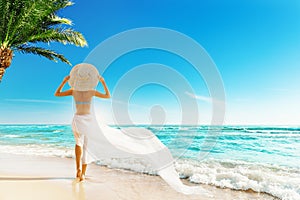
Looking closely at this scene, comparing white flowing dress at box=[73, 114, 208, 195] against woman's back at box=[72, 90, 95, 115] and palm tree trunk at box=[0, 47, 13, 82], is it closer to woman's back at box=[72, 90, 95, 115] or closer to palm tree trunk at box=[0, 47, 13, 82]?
woman's back at box=[72, 90, 95, 115]

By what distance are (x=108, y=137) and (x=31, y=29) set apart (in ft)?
26.0

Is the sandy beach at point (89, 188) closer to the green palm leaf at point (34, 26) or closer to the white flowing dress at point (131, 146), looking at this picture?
the white flowing dress at point (131, 146)

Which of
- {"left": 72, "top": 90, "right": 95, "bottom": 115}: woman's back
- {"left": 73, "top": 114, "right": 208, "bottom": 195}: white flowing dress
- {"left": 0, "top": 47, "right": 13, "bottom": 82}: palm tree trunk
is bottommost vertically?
{"left": 73, "top": 114, "right": 208, "bottom": 195}: white flowing dress

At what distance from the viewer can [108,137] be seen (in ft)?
16.8

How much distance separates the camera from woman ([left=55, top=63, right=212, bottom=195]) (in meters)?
4.91

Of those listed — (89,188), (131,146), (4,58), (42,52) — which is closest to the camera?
(131,146)

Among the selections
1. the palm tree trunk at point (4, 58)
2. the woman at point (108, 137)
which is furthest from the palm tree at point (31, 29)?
the woman at point (108, 137)

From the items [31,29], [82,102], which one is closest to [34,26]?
[31,29]

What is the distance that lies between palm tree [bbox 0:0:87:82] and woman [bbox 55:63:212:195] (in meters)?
5.60

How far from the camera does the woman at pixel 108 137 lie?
4.91 meters

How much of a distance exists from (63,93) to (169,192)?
3115 mm

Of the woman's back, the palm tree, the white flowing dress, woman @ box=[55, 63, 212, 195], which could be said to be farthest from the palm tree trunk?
the white flowing dress

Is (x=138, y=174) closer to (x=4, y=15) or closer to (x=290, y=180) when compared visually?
(x=290, y=180)

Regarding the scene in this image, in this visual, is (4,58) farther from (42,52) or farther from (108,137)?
(108,137)
